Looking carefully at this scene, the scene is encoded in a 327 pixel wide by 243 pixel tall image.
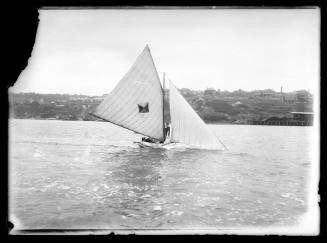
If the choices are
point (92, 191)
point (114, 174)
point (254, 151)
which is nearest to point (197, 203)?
point (92, 191)

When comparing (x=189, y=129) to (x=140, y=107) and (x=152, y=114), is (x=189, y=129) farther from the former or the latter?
(x=140, y=107)

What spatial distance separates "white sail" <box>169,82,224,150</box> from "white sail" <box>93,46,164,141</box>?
143 centimetres

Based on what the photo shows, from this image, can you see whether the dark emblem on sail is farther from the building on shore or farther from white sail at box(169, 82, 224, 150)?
the building on shore

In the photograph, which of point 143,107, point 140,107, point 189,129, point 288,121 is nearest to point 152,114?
point 143,107

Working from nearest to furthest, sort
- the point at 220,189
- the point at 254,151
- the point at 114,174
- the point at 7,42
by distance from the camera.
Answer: the point at 7,42 < the point at 220,189 < the point at 114,174 < the point at 254,151

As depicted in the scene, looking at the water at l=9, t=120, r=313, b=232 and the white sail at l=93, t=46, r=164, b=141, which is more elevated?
the white sail at l=93, t=46, r=164, b=141

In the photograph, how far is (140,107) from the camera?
13281 millimetres

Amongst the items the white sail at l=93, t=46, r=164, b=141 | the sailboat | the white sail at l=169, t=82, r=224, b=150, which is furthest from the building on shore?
the white sail at l=93, t=46, r=164, b=141

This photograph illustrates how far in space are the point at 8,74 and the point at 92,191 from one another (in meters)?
3.75

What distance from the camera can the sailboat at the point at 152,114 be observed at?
11.6 m

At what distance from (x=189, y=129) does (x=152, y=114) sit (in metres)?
2.44

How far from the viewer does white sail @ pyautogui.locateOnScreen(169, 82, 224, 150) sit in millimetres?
11430

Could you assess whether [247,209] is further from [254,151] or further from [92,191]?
[254,151]

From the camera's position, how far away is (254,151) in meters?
13.4
